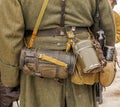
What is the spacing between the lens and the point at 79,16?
3.19 metres

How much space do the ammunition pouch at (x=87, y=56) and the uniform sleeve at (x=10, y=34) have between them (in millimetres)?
488

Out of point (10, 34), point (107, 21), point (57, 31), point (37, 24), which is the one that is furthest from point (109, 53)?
point (10, 34)

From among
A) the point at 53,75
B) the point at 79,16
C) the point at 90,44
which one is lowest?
the point at 53,75

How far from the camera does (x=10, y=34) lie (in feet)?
10.4

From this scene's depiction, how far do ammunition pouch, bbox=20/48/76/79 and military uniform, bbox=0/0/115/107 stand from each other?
9 centimetres

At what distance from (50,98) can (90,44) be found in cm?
60

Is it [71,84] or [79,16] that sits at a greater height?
[79,16]

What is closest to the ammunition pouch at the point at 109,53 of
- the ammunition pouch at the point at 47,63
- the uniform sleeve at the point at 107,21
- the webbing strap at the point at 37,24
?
the uniform sleeve at the point at 107,21

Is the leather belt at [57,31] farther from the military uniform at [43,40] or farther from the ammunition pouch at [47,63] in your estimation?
the ammunition pouch at [47,63]

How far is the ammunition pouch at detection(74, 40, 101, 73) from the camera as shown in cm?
305

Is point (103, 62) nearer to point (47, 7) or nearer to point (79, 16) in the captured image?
point (79, 16)

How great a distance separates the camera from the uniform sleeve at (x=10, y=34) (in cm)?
313

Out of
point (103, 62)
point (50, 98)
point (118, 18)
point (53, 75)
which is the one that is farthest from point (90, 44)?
point (118, 18)

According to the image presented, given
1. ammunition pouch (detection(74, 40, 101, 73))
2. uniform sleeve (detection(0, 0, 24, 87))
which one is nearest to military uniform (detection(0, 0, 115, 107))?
uniform sleeve (detection(0, 0, 24, 87))
